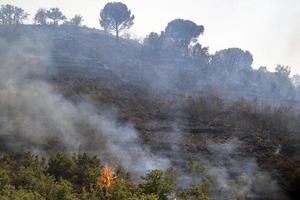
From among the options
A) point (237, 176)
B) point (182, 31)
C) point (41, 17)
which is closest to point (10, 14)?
point (41, 17)

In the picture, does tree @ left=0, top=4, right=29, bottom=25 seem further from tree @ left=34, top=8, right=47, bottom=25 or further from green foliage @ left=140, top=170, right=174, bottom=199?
green foliage @ left=140, top=170, right=174, bottom=199

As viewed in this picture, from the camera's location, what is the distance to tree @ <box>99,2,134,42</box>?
302 feet

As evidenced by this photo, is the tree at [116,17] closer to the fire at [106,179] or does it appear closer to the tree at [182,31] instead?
the tree at [182,31]

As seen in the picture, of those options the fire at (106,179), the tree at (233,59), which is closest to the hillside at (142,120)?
the fire at (106,179)

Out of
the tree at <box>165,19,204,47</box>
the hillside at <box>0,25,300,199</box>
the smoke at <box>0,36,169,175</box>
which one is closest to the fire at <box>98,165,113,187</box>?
the hillside at <box>0,25,300,199</box>

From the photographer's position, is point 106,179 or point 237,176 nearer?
point 106,179

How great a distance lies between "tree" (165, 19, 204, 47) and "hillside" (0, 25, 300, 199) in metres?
18.1

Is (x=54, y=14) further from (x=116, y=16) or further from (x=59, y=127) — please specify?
(x=59, y=127)

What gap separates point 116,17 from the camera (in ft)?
303

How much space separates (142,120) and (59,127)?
11.0 meters

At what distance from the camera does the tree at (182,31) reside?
312 feet

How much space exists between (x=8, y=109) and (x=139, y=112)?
50.2 ft

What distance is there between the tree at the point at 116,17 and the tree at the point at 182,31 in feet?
31.6

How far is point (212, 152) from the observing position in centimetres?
3781
